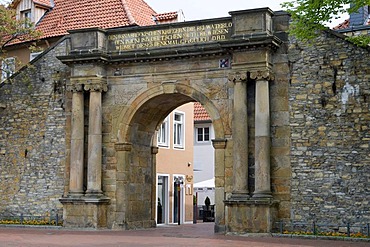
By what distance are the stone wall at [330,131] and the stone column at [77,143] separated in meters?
7.50

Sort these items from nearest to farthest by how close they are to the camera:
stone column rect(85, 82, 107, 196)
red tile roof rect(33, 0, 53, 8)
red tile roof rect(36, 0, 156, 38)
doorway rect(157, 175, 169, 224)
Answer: stone column rect(85, 82, 107, 196)
red tile roof rect(36, 0, 156, 38)
doorway rect(157, 175, 169, 224)
red tile roof rect(33, 0, 53, 8)

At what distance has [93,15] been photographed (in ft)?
102

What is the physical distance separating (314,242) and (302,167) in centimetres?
317

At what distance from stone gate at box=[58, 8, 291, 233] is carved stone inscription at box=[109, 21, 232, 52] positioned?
0.11 feet

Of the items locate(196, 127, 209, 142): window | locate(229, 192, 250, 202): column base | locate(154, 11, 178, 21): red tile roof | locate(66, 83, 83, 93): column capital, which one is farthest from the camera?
locate(196, 127, 209, 142): window

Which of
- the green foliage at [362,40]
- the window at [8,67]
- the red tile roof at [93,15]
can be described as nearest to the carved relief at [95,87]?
the window at [8,67]

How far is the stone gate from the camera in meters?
21.7

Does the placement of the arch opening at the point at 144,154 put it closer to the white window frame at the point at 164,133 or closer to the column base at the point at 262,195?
the column base at the point at 262,195

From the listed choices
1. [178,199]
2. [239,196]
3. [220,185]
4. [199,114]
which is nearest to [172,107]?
[220,185]

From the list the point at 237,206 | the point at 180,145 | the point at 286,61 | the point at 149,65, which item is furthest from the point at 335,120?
the point at 180,145

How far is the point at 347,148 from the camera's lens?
21.0 m

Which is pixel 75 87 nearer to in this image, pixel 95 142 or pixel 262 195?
pixel 95 142

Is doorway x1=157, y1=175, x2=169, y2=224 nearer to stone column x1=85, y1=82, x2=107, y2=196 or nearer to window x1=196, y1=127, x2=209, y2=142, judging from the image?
stone column x1=85, y1=82, x2=107, y2=196

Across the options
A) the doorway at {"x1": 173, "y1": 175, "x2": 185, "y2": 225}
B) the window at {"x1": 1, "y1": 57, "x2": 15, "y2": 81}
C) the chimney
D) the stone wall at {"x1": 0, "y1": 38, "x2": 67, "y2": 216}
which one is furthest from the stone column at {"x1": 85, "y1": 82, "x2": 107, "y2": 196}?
the chimney
